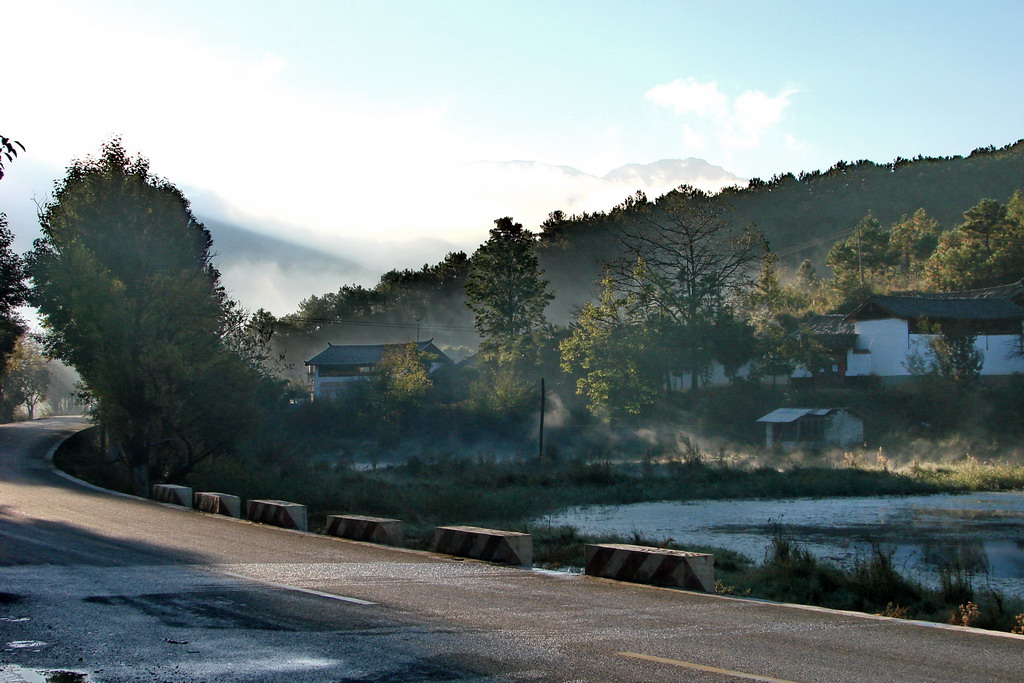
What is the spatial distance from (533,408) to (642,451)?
43.5 ft

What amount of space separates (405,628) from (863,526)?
86.4ft

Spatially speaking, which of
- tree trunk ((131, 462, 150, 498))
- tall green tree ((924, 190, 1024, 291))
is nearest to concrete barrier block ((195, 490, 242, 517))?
tree trunk ((131, 462, 150, 498))

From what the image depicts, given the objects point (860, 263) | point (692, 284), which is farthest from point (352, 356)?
point (860, 263)

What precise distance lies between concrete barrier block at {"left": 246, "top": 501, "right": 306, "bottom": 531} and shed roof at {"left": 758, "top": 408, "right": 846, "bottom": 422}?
52.1 meters

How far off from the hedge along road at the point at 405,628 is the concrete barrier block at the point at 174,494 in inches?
417

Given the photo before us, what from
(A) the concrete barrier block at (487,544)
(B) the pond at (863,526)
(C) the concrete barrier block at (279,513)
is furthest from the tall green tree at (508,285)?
(A) the concrete barrier block at (487,544)

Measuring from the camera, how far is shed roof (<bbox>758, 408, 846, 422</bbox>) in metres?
67.2

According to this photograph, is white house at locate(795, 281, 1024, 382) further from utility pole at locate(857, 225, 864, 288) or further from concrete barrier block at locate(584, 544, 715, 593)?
concrete barrier block at locate(584, 544, 715, 593)

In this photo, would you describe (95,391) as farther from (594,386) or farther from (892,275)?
(892,275)

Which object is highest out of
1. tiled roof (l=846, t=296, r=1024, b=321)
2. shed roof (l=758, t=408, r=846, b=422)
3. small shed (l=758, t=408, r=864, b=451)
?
tiled roof (l=846, t=296, r=1024, b=321)

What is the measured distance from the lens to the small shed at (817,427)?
6650 centimetres

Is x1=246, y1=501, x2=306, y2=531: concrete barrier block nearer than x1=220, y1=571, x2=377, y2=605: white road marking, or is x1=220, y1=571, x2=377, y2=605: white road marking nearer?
x1=220, y1=571, x2=377, y2=605: white road marking

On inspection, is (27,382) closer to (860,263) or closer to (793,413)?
(860,263)

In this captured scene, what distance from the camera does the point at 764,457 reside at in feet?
211
